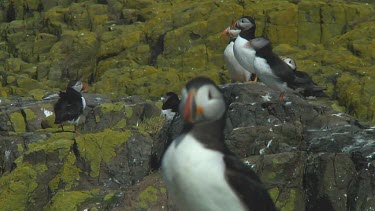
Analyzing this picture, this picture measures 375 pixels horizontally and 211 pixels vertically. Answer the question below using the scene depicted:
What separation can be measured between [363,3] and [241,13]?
4961 mm

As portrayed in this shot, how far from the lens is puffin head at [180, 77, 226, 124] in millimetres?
6113

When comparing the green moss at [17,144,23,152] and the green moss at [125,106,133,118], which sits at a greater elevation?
the green moss at [17,144,23,152]

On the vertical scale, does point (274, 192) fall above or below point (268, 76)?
above

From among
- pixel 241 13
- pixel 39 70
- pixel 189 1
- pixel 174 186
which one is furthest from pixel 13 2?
pixel 174 186

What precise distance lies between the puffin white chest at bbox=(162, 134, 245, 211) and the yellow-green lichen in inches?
248

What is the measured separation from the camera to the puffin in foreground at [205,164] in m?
6.11

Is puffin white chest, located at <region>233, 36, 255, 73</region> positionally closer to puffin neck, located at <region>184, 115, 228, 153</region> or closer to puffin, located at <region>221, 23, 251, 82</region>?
puffin, located at <region>221, 23, 251, 82</region>

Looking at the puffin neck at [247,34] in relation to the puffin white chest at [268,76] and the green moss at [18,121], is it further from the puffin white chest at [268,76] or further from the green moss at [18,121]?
the green moss at [18,121]

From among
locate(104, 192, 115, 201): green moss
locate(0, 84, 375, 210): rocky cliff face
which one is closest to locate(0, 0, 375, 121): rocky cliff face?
locate(0, 84, 375, 210): rocky cliff face

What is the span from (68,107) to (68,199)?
24.6 ft

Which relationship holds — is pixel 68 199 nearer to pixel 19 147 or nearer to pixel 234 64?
pixel 19 147

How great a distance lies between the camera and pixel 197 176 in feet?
20.0

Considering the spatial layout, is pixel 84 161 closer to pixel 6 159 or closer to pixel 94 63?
pixel 6 159

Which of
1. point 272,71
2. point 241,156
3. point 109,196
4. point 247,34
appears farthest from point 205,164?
point 247,34
